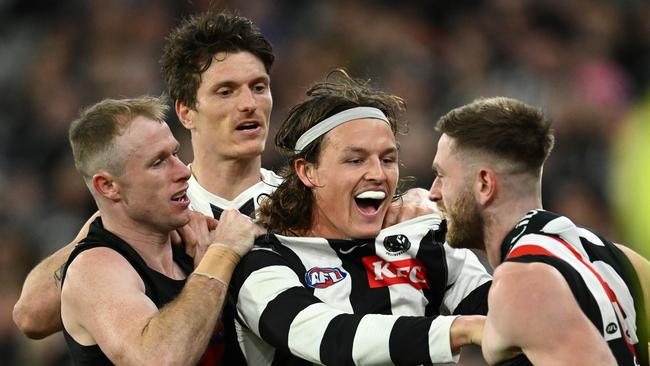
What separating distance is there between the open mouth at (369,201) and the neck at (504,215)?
19.8 inches

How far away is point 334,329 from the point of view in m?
3.65

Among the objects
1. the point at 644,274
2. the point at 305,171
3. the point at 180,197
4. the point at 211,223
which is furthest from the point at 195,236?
the point at 644,274

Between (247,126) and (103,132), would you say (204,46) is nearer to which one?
(247,126)

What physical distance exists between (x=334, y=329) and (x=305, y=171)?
31.7 inches

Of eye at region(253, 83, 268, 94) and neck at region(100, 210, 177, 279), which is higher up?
eye at region(253, 83, 268, 94)

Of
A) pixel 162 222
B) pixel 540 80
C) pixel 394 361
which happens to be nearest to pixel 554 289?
pixel 394 361

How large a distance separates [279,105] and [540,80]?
2.13 metres

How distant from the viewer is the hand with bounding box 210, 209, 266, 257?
157 inches

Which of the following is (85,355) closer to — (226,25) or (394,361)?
(394,361)

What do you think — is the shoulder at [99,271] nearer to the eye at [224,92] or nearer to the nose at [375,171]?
the nose at [375,171]

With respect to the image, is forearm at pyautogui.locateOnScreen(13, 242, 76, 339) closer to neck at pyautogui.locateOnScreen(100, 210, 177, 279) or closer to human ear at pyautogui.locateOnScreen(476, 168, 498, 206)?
neck at pyautogui.locateOnScreen(100, 210, 177, 279)

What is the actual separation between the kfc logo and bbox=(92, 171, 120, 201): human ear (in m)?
0.97

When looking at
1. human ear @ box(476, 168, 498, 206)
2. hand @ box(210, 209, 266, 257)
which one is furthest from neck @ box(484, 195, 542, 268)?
hand @ box(210, 209, 266, 257)

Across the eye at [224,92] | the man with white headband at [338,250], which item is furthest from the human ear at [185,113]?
the man with white headband at [338,250]
